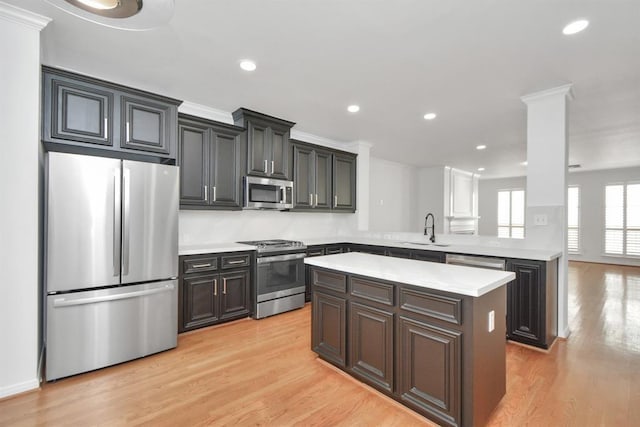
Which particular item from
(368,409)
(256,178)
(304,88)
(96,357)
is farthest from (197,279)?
→ (304,88)

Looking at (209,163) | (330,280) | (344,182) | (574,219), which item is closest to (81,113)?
(209,163)

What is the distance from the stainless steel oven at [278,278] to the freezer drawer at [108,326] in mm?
1071

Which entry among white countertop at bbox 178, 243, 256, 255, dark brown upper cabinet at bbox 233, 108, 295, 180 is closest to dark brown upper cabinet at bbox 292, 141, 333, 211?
dark brown upper cabinet at bbox 233, 108, 295, 180

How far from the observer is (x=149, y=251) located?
2764mm

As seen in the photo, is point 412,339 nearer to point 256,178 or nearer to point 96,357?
point 96,357

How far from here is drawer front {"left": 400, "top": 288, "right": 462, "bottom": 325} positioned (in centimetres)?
174

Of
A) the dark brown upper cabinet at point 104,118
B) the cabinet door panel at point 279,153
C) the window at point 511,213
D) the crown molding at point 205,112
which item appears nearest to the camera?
the dark brown upper cabinet at point 104,118

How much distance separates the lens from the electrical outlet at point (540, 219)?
3281mm

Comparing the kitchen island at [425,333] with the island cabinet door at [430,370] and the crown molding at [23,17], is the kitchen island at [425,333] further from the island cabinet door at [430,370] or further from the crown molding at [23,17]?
the crown molding at [23,17]

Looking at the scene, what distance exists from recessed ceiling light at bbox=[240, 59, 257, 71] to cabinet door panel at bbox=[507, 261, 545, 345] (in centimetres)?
326

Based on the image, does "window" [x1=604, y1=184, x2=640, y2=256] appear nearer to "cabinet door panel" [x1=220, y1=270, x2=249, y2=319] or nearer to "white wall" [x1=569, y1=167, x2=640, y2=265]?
"white wall" [x1=569, y1=167, x2=640, y2=265]

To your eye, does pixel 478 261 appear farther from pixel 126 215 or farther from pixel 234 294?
pixel 126 215

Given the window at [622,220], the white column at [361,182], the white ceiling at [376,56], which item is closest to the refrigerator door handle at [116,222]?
the white ceiling at [376,56]

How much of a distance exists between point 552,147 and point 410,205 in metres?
5.04
